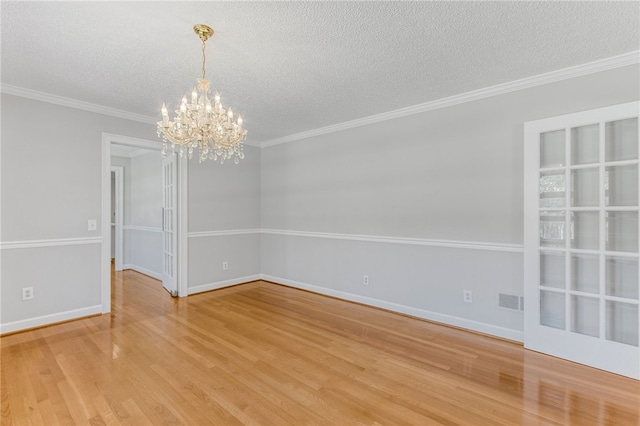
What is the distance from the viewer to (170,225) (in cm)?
458

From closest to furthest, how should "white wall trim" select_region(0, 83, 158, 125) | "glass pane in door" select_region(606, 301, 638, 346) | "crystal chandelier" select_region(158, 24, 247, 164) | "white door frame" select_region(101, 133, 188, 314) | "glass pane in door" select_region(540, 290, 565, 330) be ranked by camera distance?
"crystal chandelier" select_region(158, 24, 247, 164) → "glass pane in door" select_region(606, 301, 638, 346) → "glass pane in door" select_region(540, 290, 565, 330) → "white wall trim" select_region(0, 83, 158, 125) → "white door frame" select_region(101, 133, 188, 314)

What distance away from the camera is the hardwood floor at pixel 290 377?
6.14ft

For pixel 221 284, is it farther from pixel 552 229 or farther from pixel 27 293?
pixel 552 229

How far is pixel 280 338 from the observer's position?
297 cm

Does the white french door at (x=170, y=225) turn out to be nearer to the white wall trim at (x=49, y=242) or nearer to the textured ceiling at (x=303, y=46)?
the white wall trim at (x=49, y=242)

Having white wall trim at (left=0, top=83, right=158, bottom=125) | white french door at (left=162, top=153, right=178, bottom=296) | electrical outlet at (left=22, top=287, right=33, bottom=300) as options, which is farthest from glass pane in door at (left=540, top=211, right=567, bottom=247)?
electrical outlet at (left=22, top=287, right=33, bottom=300)

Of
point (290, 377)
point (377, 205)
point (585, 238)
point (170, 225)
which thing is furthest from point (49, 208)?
point (585, 238)

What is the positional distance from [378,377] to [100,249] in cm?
344

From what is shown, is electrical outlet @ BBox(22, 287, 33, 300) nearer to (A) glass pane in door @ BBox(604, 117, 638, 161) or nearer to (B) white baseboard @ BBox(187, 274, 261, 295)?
(B) white baseboard @ BBox(187, 274, 261, 295)

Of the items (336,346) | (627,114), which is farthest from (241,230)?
(627,114)

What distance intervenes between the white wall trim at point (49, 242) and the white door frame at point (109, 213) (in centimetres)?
13

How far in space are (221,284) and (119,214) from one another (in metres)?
3.13

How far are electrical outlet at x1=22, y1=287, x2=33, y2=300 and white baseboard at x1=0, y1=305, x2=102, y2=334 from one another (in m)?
0.23

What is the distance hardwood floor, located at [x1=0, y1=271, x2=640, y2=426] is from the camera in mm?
1871
